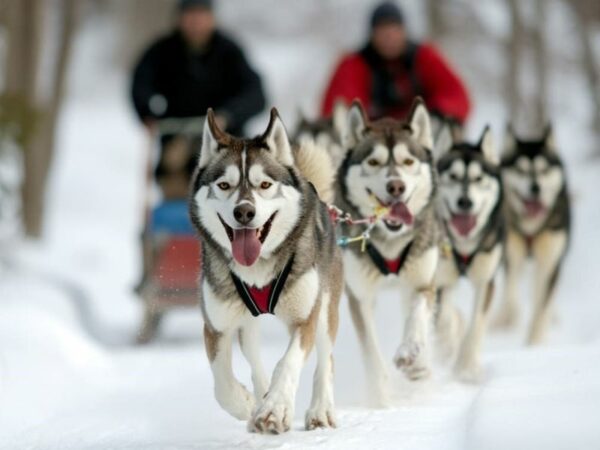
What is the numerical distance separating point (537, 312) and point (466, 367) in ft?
5.29

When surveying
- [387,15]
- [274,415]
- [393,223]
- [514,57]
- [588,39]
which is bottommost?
[274,415]

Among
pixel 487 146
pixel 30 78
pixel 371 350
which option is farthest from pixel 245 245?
pixel 30 78

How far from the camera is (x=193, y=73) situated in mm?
8367

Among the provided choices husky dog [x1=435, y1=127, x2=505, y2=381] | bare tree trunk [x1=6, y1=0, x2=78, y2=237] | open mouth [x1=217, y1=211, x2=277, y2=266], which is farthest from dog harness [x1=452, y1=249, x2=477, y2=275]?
bare tree trunk [x1=6, y1=0, x2=78, y2=237]

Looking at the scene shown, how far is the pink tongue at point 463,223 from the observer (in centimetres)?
604

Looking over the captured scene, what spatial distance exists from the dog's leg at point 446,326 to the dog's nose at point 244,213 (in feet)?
7.61

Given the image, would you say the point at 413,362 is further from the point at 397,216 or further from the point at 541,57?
the point at 541,57

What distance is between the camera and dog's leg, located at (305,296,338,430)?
4.05 m

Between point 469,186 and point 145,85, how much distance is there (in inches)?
118

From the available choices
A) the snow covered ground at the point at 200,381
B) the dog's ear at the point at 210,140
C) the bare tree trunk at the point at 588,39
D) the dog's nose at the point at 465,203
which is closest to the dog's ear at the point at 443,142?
the dog's nose at the point at 465,203

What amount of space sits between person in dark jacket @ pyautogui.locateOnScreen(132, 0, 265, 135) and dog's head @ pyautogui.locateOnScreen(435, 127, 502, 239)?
7.57ft

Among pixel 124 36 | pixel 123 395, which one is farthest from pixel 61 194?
pixel 123 395

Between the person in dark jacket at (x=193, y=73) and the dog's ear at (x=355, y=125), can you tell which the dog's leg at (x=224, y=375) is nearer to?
the dog's ear at (x=355, y=125)

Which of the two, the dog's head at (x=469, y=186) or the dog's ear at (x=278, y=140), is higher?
the dog's ear at (x=278, y=140)
